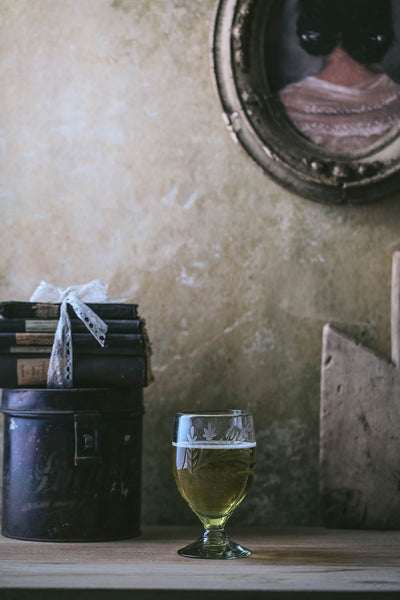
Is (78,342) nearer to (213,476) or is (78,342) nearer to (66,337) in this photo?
(66,337)

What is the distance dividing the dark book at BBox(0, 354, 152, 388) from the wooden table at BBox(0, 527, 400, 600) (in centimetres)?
34

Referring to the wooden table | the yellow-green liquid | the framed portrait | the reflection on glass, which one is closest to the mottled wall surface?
the framed portrait

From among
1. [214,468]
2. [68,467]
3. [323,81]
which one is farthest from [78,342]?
[323,81]

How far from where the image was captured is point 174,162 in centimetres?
175

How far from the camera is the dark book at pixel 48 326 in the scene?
145 cm

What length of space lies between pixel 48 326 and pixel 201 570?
60cm

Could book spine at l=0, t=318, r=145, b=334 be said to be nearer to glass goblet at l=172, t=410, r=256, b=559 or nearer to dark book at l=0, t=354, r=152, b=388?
dark book at l=0, t=354, r=152, b=388

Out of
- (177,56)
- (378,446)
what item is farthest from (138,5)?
(378,446)

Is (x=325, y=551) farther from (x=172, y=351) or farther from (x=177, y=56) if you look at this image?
(x=177, y=56)

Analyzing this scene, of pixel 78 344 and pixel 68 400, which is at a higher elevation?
pixel 78 344

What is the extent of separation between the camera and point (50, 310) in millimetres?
1480

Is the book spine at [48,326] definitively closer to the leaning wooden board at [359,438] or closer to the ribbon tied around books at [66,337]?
the ribbon tied around books at [66,337]

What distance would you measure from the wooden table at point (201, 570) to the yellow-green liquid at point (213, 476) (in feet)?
0.35

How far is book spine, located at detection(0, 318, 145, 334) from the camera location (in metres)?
1.45
